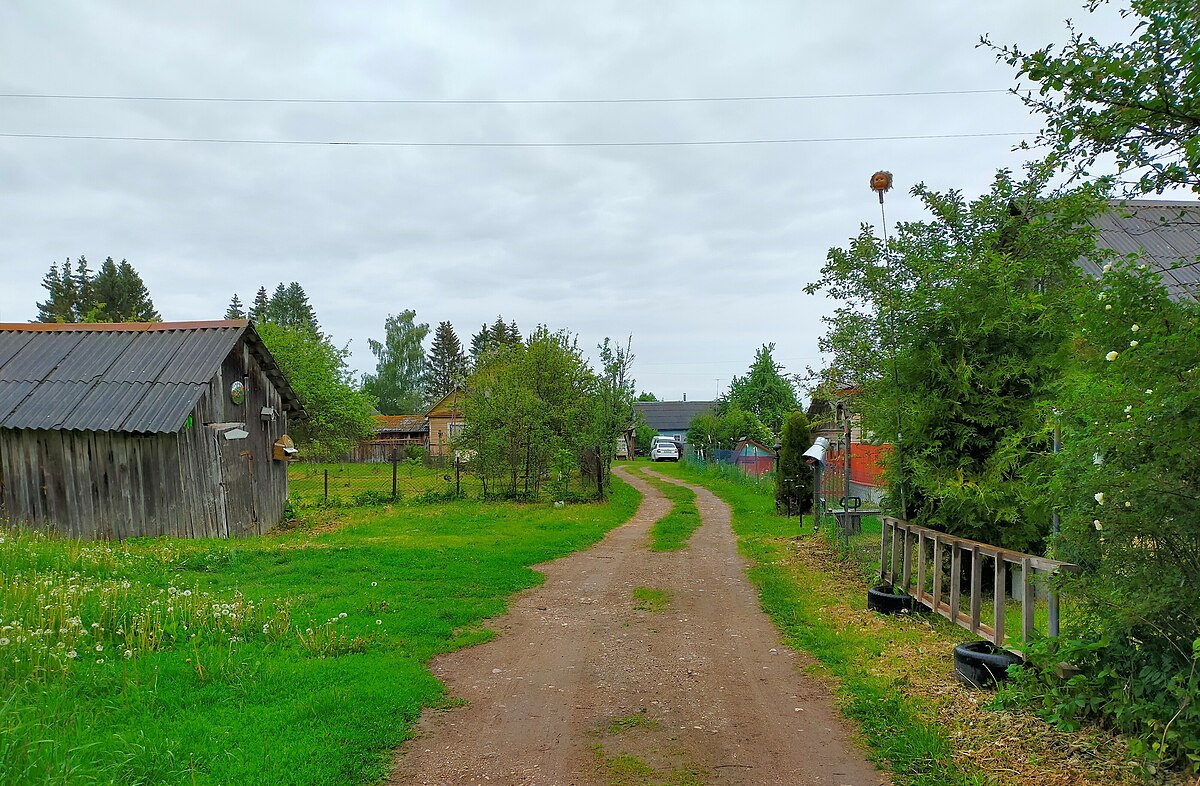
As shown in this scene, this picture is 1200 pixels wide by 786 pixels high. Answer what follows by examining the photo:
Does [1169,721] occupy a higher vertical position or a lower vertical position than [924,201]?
lower

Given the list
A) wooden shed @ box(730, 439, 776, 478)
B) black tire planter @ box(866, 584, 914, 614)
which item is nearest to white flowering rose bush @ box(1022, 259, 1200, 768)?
black tire planter @ box(866, 584, 914, 614)

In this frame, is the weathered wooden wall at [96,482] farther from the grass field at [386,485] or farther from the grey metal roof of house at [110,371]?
the grass field at [386,485]

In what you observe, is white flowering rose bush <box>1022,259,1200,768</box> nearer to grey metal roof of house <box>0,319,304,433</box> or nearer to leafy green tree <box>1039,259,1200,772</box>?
leafy green tree <box>1039,259,1200,772</box>

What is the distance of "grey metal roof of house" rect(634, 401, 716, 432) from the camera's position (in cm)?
8112

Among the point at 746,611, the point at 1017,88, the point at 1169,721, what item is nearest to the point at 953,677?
the point at 1169,721

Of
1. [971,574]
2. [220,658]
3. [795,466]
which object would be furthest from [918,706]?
[795,466]

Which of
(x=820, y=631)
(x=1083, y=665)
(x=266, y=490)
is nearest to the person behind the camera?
(x=1083, y=665)

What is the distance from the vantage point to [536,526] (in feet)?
50.2

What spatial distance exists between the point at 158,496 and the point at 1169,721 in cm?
1539

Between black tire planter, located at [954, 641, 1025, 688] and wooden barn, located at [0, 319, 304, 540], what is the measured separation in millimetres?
13288

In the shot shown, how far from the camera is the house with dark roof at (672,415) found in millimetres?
80688

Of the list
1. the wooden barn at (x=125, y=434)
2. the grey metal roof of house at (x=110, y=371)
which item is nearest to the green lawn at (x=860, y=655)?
the wooden barn at (x=125, y=434)

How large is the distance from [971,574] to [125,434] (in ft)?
47.7

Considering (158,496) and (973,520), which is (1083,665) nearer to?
(973,520)
